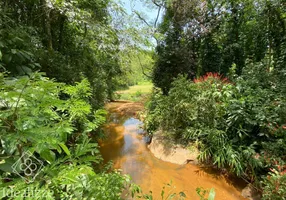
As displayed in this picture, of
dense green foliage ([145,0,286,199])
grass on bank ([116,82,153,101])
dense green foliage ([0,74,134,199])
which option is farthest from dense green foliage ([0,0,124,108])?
grass on bank ([116,82,153,101])

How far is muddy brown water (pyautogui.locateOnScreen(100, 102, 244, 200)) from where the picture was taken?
8.14ft

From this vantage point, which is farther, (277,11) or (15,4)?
(277,11)

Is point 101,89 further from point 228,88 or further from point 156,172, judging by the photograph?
point 228,88

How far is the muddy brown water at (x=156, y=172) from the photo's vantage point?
2480mm

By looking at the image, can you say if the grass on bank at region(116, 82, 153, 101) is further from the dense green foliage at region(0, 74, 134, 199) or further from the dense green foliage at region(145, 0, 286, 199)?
the dense green foliage at region(0, 74, 134, 199)

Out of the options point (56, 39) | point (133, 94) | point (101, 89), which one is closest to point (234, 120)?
point (101, 89)

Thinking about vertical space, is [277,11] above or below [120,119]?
above

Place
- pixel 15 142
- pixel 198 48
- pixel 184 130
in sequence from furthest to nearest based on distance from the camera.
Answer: pixel 198 48
pixel 184 130
pixel 15 142

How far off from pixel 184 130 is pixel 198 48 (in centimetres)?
450

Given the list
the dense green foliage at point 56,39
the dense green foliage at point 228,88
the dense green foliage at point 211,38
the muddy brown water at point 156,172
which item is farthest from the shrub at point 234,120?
the dense green foliage at point 211,38

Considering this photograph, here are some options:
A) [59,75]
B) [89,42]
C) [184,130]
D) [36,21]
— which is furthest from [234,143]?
[36,21]

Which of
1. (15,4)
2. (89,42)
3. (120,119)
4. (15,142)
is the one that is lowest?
(120,119)

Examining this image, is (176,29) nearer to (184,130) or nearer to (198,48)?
(198,48)

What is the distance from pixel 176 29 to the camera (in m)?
6.33
